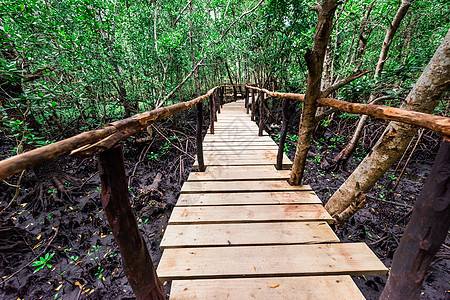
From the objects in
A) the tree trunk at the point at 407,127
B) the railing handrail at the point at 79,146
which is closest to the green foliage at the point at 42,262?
the railing handrail at the point at 79,146

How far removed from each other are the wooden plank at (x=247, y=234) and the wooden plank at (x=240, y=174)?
76 cm

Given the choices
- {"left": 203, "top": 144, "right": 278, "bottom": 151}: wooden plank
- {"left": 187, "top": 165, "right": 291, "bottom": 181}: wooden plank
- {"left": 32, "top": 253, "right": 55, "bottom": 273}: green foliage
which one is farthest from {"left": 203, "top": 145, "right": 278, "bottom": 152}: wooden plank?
{"left": 32, "top": 253, "right": 55, "bottom": 273}: green foliage

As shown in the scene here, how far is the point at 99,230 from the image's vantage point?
3240 millimetres

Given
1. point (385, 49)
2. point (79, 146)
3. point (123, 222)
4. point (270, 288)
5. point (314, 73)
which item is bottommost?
point (270, 288)

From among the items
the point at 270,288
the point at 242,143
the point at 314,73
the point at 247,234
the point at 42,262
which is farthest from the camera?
the point at 242,143

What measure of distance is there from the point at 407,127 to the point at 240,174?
183cm

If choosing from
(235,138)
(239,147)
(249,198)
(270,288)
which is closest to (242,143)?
(239,147)

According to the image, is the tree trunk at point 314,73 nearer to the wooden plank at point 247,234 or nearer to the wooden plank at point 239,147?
the wooden plank at point 247,234

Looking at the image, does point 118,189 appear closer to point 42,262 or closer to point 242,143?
point 242,143

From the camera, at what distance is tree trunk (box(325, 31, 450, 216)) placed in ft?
5.71

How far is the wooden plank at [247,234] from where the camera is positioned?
1.39m

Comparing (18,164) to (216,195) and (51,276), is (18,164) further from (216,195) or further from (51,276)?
(51,276)

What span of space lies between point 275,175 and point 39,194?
4.73 meters

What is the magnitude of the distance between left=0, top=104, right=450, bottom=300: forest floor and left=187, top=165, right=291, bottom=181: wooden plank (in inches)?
57.5
